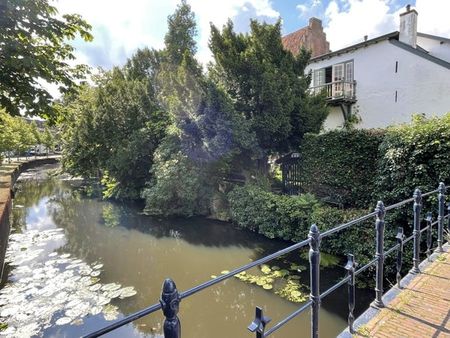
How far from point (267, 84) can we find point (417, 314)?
9.59 m

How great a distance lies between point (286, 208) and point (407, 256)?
360 cm

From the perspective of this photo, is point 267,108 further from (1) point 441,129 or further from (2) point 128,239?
(2) point 128,239

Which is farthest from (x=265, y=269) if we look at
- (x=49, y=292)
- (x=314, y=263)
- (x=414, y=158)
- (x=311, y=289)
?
(x=314, y=263)

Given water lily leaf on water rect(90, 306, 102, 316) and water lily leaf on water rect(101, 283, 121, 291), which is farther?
water lily leaf on water rect(101, 283, 121, 291)

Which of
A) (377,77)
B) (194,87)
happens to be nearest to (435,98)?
(377,77)

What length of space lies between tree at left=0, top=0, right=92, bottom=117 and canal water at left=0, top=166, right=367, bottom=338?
4.19 metres

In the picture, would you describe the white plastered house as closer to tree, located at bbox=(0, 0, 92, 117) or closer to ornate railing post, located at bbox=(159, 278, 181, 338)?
tree, located at bbox=(0, 0, 92, 117)

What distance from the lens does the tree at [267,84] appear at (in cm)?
1160

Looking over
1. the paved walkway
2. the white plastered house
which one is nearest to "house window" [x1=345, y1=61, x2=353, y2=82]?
the white plastered house

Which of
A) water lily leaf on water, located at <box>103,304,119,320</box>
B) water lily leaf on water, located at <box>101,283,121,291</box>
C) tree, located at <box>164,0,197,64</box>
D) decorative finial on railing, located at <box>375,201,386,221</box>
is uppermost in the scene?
tree, located at <box>164,0,197,64</box>

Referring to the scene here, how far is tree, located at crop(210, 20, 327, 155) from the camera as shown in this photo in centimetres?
1160

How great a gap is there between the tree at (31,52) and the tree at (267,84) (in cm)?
721

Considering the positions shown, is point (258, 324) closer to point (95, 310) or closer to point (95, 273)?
point (95, 310)

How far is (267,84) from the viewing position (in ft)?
→ 37.2
